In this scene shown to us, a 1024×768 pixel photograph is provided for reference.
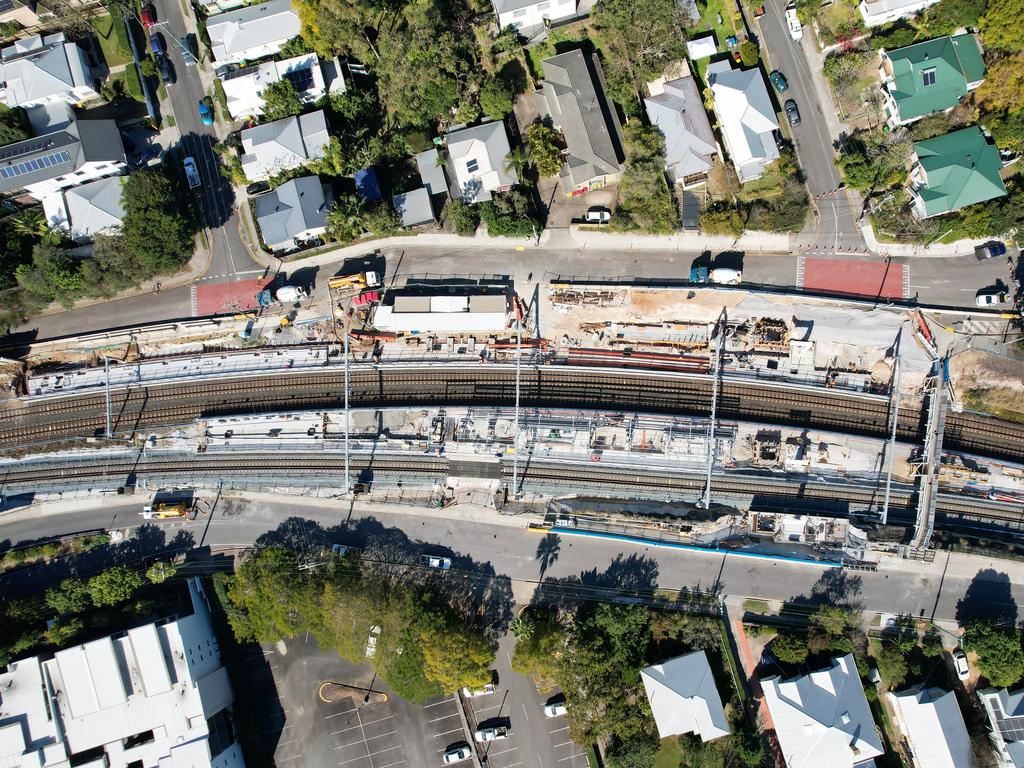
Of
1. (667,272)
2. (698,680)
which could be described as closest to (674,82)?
(667,272)

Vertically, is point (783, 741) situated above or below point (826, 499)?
below

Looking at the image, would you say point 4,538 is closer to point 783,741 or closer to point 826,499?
point 783,741

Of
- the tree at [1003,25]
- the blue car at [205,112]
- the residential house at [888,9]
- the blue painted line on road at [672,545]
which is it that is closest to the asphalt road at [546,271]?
the blue car at [205,112]

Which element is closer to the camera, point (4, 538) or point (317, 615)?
point (317, 615)

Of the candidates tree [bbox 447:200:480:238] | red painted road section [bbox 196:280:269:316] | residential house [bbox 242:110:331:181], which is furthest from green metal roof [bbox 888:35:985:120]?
red painted road section [bbox 196:280:269:316]

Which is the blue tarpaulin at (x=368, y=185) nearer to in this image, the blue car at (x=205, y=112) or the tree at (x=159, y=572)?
the blue car at (x=205, y=112)

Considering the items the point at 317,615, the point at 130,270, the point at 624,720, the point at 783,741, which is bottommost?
the point at 783,741

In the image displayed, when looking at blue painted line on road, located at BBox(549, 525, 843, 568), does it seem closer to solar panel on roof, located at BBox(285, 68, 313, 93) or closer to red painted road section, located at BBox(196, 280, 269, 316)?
red painted road section, located at BBox(196, 280, 269, 316)
